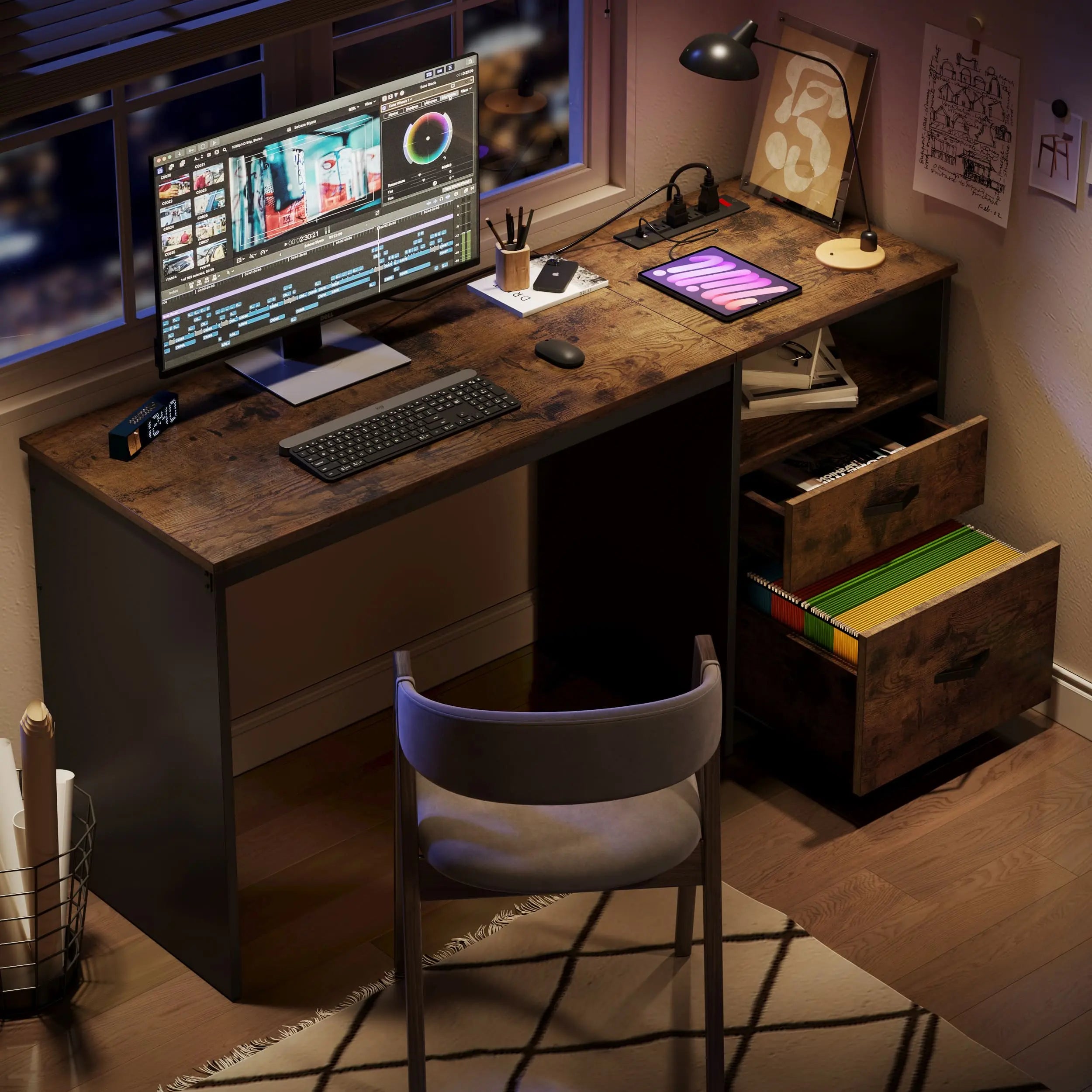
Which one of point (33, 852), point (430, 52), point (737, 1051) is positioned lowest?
point (737, 1051)

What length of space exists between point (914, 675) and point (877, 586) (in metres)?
0.19

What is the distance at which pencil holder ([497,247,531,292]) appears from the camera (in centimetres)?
315

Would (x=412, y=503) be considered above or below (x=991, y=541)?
above

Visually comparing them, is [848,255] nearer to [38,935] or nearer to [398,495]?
[398,495]

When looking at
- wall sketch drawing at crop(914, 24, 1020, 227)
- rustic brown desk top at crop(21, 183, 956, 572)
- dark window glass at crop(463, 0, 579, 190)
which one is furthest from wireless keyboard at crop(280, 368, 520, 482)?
wall sketch drawing at crop(914, 24, 1020, 227)

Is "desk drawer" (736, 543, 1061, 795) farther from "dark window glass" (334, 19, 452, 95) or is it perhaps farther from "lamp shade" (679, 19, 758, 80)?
"dark window glass" (334, 19, 452, 95)

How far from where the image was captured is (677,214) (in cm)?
339

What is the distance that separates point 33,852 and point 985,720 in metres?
1.68

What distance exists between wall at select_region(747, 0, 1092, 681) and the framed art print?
0.03 m

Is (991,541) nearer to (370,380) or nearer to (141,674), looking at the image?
(370,380)

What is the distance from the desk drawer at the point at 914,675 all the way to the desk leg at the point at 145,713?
104 centimetres

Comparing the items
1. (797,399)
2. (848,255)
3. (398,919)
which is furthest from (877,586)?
(398,919)

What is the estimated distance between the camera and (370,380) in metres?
2.93

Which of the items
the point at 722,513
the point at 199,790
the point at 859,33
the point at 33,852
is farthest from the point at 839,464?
the point at 33,852
